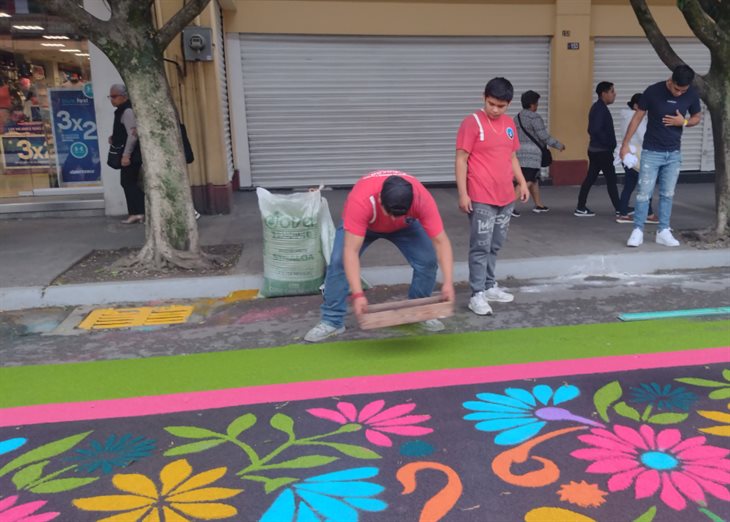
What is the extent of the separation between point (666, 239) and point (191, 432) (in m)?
5.84

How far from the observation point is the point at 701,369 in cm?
426

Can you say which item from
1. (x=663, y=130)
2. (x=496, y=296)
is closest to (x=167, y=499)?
(x=496, y=296)

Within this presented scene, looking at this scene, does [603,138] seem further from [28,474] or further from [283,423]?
[28,474]

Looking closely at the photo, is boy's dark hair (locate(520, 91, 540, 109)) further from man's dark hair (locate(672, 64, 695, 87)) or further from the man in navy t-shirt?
man's dark hair (locate(672, 64, 695, 87))

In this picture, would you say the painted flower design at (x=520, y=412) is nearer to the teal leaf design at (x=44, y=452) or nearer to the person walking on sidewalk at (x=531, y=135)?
the teal leaf design at (x=44, y=452)

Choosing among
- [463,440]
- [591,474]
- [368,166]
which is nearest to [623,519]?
[591,474]

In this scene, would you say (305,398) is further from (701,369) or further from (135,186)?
(135,186)

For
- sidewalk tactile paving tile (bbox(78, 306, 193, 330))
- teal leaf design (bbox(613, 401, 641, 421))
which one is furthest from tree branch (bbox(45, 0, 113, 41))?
teal leaf design (bbox(613, 401, 641, 421))

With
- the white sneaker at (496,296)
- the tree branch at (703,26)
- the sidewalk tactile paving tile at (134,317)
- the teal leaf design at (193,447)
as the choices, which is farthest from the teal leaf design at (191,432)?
the tree branch at (703,26)

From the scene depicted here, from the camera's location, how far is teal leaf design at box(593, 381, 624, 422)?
3.72 metres

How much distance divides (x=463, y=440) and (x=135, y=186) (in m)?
7.04

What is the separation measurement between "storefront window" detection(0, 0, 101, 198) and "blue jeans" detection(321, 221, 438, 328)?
7108mm

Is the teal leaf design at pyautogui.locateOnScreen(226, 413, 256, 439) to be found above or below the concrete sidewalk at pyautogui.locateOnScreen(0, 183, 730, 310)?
below

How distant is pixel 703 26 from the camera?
7160mm
